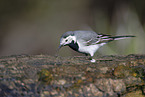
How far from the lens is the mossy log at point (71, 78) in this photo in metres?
1.50

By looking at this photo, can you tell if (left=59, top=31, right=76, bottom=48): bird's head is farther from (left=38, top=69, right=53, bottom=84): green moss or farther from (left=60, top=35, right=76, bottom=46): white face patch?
(left=38, top=69, right=53, bottom=84): green moss

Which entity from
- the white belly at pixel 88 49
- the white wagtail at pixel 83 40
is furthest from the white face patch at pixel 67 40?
the white belly at pixel 88 49

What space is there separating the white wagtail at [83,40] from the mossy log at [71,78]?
0.82 meters

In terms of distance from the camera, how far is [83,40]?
9.11ft

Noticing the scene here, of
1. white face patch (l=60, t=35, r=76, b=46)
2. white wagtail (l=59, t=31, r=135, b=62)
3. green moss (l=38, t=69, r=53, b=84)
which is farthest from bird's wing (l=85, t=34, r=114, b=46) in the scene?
green moss (l=38, t=69, r=53, b=84)

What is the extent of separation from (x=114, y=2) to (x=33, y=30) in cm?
186

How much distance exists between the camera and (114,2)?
4.39 m

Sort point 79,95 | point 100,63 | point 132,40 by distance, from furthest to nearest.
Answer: point 132,40
point 100,63
point 79,95

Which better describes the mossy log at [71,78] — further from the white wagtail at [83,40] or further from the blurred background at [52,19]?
the blurred background at [52,19]

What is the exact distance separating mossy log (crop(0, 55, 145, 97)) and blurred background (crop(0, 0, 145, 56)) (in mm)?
1997

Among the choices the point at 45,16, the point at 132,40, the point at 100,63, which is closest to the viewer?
the point at 100,63

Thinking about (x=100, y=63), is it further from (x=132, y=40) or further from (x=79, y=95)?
(x=132, y=40)

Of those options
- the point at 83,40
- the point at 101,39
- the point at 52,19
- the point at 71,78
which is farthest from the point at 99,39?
the point at 52,19

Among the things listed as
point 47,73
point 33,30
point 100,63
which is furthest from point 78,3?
point 47,73
